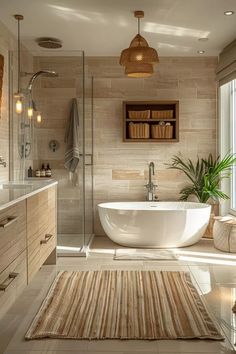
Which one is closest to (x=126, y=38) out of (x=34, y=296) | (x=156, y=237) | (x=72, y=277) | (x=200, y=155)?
(x=200, y=155)

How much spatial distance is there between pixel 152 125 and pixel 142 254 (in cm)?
188

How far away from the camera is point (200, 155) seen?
5910 millimetres

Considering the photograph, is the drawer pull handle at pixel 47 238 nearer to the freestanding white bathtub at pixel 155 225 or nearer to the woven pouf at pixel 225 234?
the freestanding white bathtub at pixel 155 225

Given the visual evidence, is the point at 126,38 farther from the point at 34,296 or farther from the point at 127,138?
the point at 34,296

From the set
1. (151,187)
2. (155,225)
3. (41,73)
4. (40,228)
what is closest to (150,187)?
(151,187)

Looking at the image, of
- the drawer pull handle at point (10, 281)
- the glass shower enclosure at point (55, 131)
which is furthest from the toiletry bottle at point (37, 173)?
the drawer pull handle at point (10, 281)

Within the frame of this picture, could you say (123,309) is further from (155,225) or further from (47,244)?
(155,225)

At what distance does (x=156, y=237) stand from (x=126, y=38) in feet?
7.88

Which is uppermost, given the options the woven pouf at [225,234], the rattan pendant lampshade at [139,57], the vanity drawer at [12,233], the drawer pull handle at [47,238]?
the rattan pendant lampshade at [139,57]

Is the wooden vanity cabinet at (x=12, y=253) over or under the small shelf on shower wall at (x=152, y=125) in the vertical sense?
under

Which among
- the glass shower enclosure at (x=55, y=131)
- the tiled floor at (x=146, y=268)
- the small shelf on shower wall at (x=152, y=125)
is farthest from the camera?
the small shelf on shower wall at (x=152, y=125)

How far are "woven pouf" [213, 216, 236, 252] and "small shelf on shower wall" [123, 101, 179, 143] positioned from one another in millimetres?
1376

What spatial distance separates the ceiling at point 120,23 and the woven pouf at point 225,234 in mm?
2204

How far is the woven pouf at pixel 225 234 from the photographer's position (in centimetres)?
482
